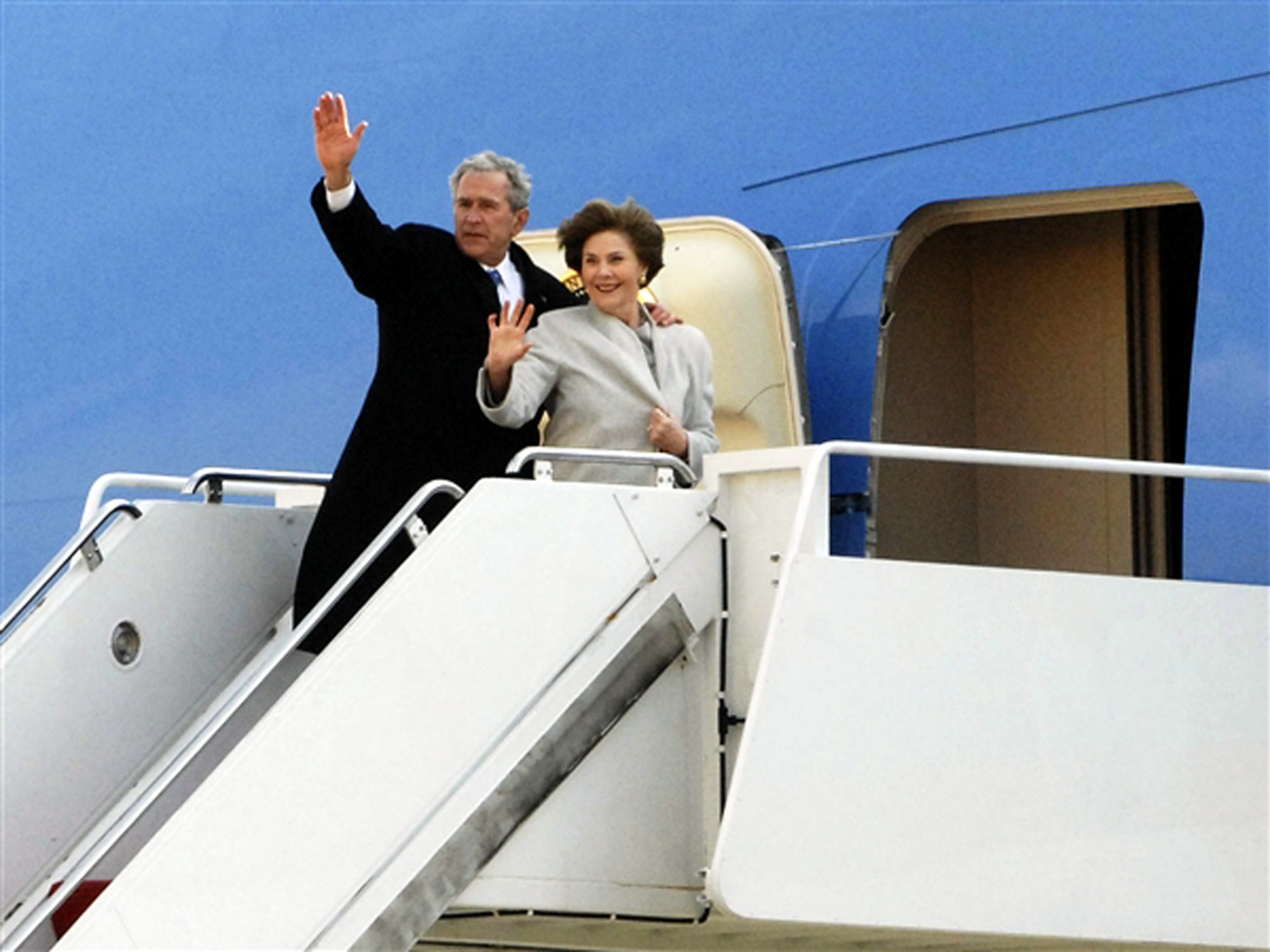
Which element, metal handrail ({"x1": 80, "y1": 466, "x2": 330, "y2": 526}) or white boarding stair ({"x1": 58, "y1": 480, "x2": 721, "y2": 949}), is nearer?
white boarding stair ({"x1": 58, "y1": 480, "x2": 721, "y2": 949})

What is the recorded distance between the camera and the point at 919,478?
5.75 metres

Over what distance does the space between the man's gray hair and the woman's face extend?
0.17 metres

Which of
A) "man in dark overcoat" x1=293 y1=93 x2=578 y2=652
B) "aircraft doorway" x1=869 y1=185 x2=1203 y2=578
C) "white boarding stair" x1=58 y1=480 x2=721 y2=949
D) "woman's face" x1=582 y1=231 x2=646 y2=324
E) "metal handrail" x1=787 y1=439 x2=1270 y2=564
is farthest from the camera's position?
"aircraft doorway" x1=869 y1=185 x2=1203 y2=578

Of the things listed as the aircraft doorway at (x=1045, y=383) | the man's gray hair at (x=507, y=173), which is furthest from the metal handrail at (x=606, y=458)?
the aircraft doorway at (x=1045, y=383)

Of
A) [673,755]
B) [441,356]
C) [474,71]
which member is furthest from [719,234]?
[673,755]

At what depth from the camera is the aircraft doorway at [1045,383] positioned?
5402 millimetres

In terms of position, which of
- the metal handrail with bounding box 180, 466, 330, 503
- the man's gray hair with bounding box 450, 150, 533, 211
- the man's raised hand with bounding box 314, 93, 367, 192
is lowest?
the metal handrail with bounding box 180, 466, 330, 503

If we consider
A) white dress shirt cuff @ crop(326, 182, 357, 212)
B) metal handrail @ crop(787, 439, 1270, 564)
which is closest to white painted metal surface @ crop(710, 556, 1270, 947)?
metal handrail @ crop(787, 439, 1270, 564)

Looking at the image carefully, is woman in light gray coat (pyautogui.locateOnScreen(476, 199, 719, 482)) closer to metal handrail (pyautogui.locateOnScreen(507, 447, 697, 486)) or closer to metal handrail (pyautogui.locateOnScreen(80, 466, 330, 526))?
metal handrail (pyautogui.locateOnScreen(507, 447, 697, 486))

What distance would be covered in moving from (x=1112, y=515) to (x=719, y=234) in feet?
5.10

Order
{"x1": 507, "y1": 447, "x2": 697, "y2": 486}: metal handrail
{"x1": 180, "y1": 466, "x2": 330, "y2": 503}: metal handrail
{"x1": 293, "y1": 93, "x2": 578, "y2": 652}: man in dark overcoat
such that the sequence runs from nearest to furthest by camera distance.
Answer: {"x1": 507, "y1": 447, "x2": 697, "y2": 486}: metal handrail → {"x1": 293, "y1": 93, "x2": 578, "y2": 652}: man in dark overcoat → {"x1": 180, "y1": 466, "x2": 330, "y2": 503}: metal handrail

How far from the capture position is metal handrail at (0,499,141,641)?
3922 millimetres

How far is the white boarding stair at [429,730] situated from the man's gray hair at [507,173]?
709 millimetres

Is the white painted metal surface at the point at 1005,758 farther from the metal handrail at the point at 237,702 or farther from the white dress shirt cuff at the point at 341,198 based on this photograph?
the white dress shirt cuff at the point at 341,198
